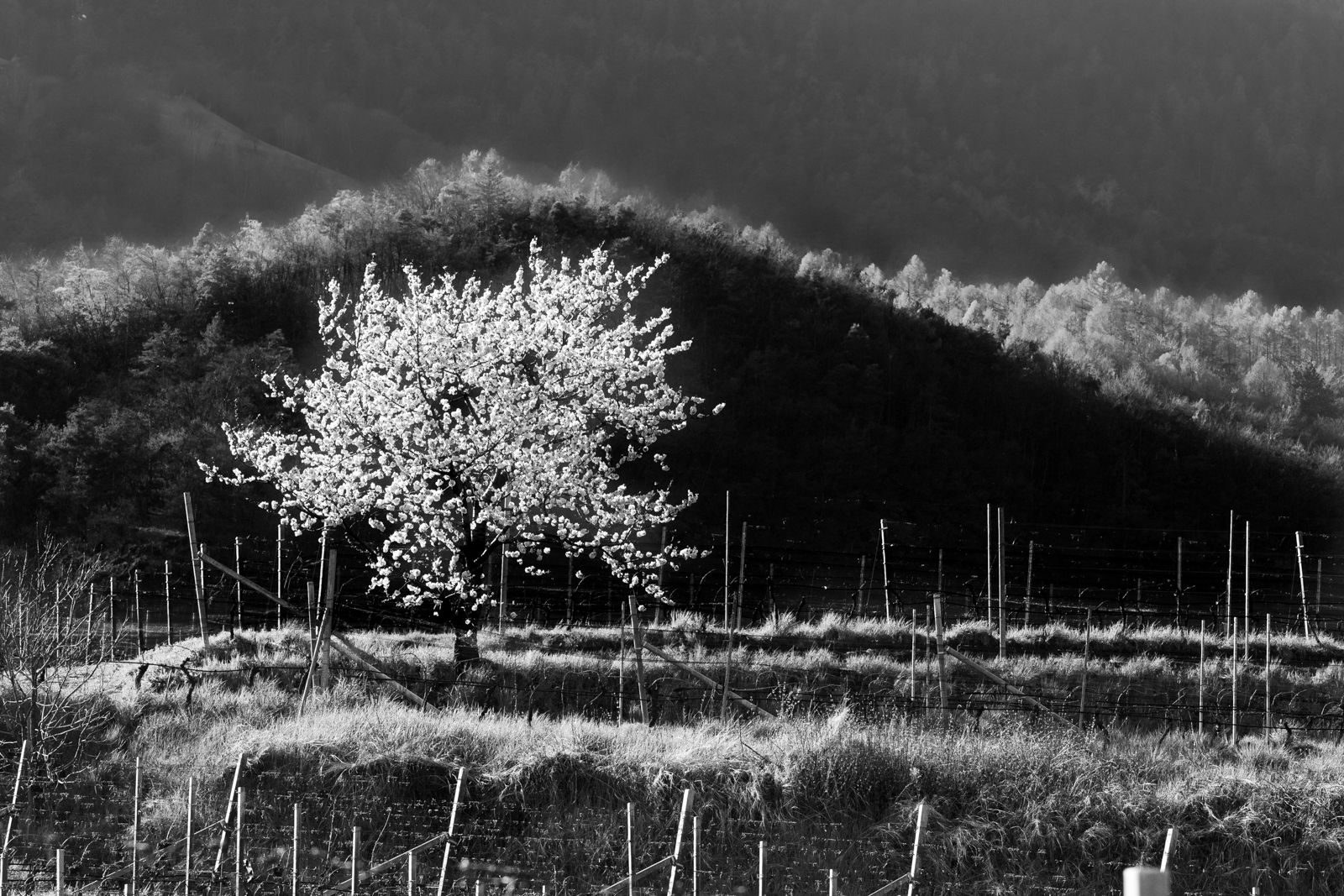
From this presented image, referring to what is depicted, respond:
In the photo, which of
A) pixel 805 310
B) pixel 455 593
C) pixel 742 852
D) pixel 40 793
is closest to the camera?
pixel 742 852

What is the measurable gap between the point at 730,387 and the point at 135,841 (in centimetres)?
3992

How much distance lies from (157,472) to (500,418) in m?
24.5

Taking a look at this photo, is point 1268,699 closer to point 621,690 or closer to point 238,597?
point 621,690

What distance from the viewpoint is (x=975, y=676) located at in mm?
18141

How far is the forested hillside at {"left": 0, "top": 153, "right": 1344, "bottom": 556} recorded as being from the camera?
40.1m

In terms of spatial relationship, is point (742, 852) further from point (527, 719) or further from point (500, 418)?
point (500, 418)

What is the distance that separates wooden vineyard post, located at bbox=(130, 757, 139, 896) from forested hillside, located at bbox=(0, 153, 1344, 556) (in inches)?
998

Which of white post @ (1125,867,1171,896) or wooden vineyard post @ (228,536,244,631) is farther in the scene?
wooden vineyard post @ (228,536,244,631)

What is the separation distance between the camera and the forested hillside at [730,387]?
40.1 meters

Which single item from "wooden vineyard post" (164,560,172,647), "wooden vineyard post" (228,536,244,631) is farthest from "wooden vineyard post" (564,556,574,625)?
"wooden vineyard post" (164,560,172,647)

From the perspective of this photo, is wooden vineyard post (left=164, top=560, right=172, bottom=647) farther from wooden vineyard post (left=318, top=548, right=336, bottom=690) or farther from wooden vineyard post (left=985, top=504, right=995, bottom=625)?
wooden vineyard post (left=985, top=504, right=995, bottom=625)

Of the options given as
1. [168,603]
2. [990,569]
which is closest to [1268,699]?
[990,569]

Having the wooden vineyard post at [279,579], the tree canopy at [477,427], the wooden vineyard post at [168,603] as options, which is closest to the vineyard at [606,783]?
→ the tree canopy at [477,427]

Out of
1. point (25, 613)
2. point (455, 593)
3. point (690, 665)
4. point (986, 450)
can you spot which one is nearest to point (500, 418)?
point (455, 593)
